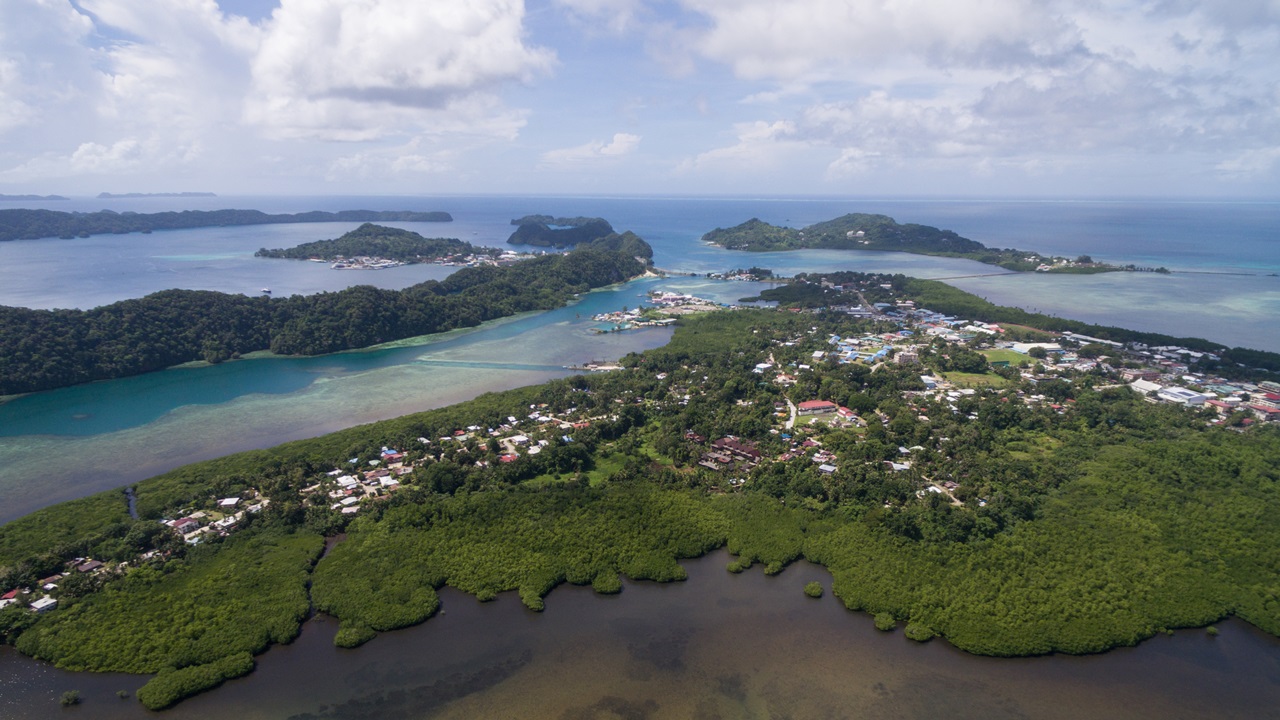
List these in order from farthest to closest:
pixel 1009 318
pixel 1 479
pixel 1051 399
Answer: pixel 1009 318
pixel 1051 399
pixel 1 479

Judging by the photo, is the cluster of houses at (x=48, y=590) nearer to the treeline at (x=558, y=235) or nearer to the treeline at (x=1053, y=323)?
the treeline at (x=1053, y=323)

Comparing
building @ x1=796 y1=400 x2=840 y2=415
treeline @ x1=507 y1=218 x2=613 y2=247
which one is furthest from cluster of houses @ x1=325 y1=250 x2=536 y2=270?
building @ x1=796 y1=400 x2=840 y2=415

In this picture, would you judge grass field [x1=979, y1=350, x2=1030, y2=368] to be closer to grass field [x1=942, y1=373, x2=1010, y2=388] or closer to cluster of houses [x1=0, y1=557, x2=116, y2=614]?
grass field [x1=942, y1=373, x2=1010, y2=388]

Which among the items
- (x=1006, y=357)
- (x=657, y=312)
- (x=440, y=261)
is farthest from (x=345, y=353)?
(x=440, y=261)

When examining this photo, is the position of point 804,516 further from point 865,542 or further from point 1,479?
point 1,479

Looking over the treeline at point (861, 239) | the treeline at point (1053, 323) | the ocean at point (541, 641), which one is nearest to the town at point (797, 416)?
the treeline at point (1053, 323)

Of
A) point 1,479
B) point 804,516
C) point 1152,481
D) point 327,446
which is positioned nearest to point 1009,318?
point 1152,481

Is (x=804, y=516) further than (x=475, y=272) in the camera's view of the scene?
No
